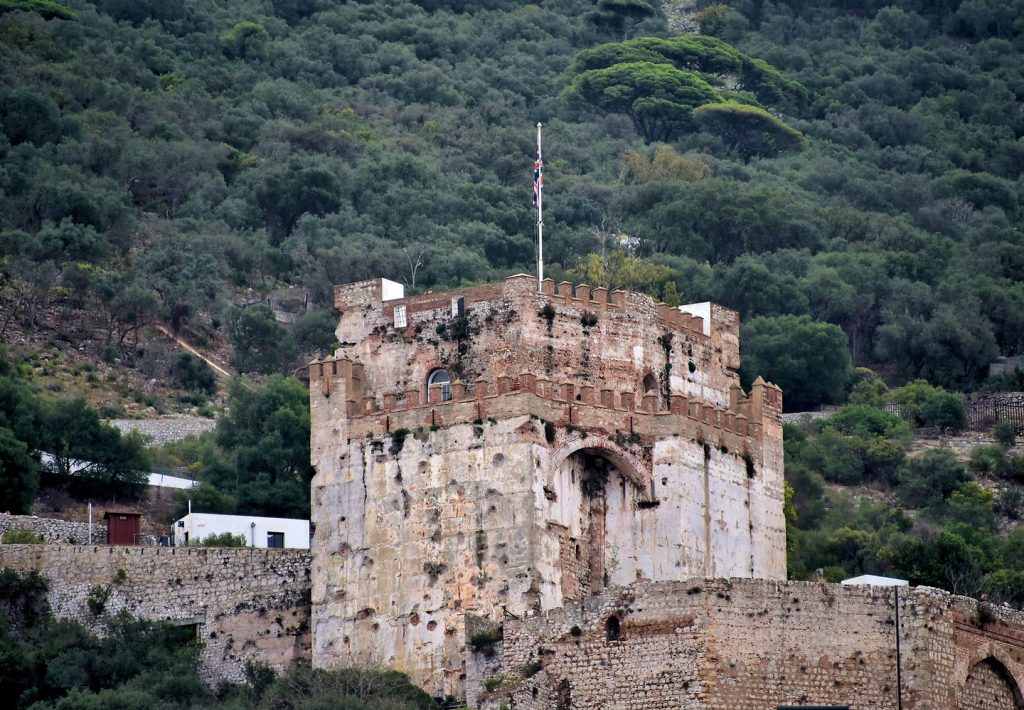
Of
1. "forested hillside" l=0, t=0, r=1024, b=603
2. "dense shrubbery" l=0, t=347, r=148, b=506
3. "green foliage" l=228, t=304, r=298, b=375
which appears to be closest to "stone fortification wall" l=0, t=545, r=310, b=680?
"forested hillside" l=0, t=0, r=1024, b=603

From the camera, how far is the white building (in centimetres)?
6750

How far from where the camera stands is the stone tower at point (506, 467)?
55.2 meters

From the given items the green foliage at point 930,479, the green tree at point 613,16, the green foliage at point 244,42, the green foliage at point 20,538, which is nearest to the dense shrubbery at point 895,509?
the green foliage at point 930,479

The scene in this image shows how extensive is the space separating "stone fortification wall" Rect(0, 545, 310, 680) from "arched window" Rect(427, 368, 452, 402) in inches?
184

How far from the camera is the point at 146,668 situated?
58.1 metres

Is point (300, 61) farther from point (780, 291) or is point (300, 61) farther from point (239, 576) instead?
point (239, 576)

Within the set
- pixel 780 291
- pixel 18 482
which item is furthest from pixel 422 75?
pixel 18 482

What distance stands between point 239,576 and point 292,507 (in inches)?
500

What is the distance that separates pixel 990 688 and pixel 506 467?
10026 mm

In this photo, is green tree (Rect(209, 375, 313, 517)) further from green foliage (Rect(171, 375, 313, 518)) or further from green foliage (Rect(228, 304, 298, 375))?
green foliage (Rect(228, 304, 298, 375))

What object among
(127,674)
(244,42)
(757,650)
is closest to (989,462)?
(127,674)

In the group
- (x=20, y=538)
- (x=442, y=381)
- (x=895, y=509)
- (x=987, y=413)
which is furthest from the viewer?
(x=987, y=413)

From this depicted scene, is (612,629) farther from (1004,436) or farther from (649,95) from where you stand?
(649,95)

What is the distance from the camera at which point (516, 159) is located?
396 ft
